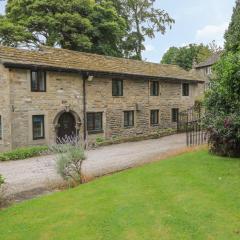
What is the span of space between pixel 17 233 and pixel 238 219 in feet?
14.1

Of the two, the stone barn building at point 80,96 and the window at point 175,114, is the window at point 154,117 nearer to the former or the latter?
the stone barn building at point 80,96

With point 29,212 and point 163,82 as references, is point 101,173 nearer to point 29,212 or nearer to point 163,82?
→ point 29,212

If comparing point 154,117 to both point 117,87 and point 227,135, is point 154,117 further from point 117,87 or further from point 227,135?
point 227,135

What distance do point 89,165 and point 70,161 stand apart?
4.82 m

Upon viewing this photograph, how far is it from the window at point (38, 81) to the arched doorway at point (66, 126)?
2271mm

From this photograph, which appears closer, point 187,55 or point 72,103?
point 72,103

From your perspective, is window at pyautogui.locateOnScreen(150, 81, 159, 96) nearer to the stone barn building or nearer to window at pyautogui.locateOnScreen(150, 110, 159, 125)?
the stone barn building

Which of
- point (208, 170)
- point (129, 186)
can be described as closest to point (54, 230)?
point (129, 186)

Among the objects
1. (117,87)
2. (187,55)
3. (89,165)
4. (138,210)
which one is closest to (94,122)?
(117,87)

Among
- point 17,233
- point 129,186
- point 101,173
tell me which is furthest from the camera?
point 101,173

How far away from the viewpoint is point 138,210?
7766 mm

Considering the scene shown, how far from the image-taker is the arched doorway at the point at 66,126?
2279 centimetres

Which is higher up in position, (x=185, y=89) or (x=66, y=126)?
(x=185, y=89)

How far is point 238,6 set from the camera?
873 inches
